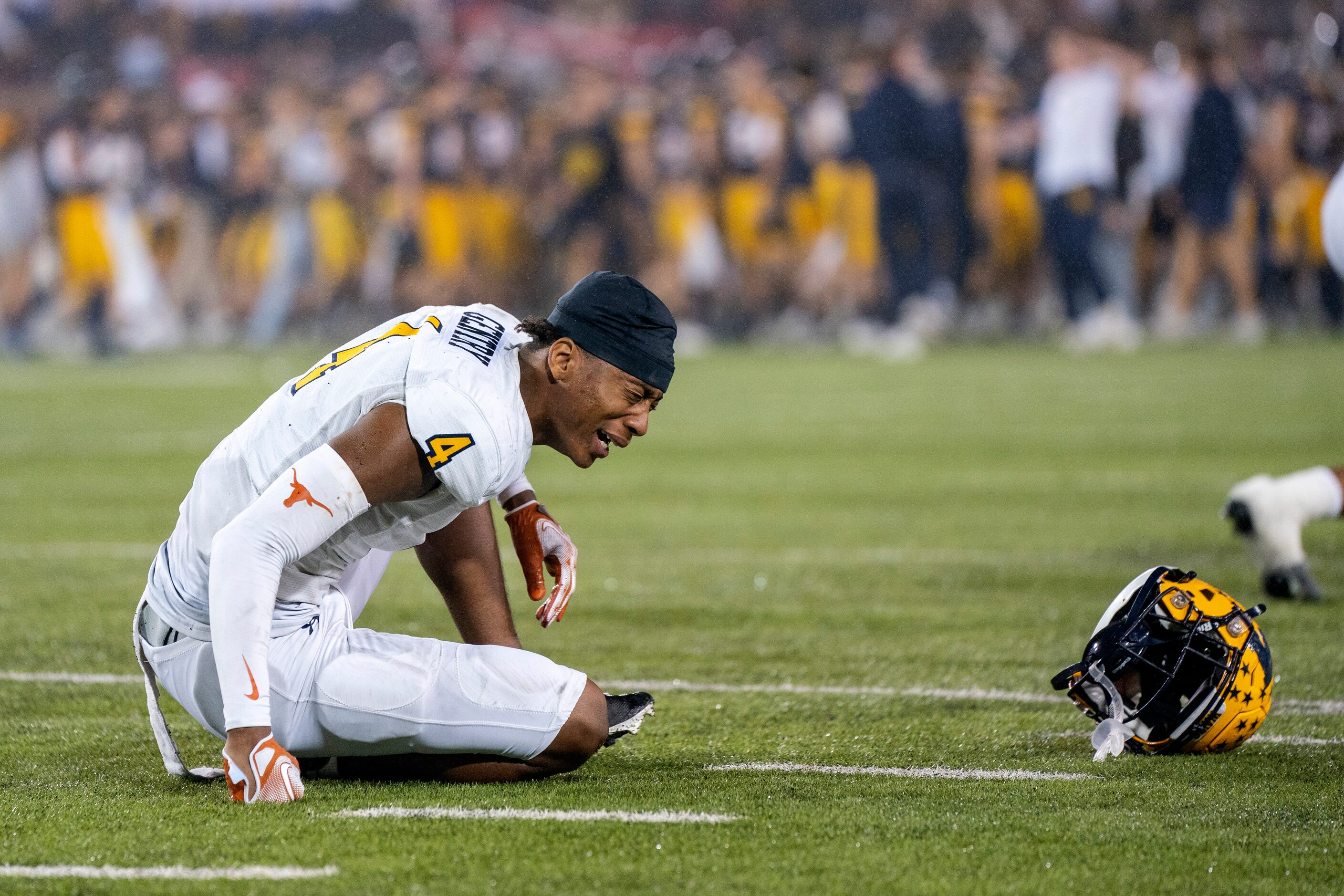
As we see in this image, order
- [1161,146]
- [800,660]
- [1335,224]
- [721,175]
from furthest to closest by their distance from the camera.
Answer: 1. [721,175]
2. [1161,146]
3. [1335,224]
4. [800,660]

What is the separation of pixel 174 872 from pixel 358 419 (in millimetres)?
930

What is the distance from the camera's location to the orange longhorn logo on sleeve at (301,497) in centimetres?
338

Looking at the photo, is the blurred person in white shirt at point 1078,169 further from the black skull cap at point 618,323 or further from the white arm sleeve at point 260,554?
the white arm sleeve at point 260,554

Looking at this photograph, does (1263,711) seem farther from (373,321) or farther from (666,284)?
(373,321)

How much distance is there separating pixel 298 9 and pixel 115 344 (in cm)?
767

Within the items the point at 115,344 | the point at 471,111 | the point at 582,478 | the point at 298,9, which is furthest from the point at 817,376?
the point at 298,9

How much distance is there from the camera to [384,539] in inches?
147

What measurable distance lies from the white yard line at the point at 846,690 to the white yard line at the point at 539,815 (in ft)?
4.38

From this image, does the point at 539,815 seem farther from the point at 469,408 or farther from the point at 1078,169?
the point at 1078,169

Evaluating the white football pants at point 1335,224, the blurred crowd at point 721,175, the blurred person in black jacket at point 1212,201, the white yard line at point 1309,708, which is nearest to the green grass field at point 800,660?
the white yard line at point 1309,708

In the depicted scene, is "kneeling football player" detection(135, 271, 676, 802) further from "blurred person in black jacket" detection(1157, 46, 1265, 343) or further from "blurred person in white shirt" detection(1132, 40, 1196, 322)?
"blurred person in white shirt" detection(1132, 40, 1196, 322)

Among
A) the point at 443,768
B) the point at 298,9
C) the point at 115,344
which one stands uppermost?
the point at 298,9

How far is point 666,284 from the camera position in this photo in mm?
20344

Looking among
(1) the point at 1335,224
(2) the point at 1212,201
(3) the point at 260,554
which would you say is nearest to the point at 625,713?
(3) the point at 260,554
